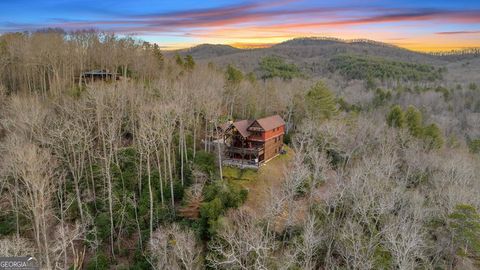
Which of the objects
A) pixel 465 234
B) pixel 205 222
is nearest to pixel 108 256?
pixel 205 222

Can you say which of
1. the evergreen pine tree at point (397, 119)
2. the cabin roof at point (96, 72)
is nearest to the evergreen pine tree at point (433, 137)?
the evergreen pine tree at point (397, 119)

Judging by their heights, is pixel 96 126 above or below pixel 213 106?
below

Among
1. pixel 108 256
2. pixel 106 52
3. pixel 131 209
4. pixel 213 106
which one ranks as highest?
pixel 106 52

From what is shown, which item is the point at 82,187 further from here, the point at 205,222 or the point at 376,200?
the point at 376,200

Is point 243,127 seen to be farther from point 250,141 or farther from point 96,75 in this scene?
point 96,75

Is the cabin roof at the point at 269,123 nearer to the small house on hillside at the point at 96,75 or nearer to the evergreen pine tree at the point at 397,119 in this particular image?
the evergreen pine tree at the point at 397,119

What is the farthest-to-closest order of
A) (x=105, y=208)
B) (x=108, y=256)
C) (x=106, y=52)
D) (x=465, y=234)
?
(x=106, y=52) < (x=105, y=208) < (x=108, y=256) < (x=465, y=234)

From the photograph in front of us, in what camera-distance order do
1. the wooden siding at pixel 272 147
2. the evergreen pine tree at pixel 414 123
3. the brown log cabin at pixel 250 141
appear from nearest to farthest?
the brown log cabin at pixel 250 141 → the wooden siding at pixel 272 147 → the evergreen pine tree at pixel 414 123
